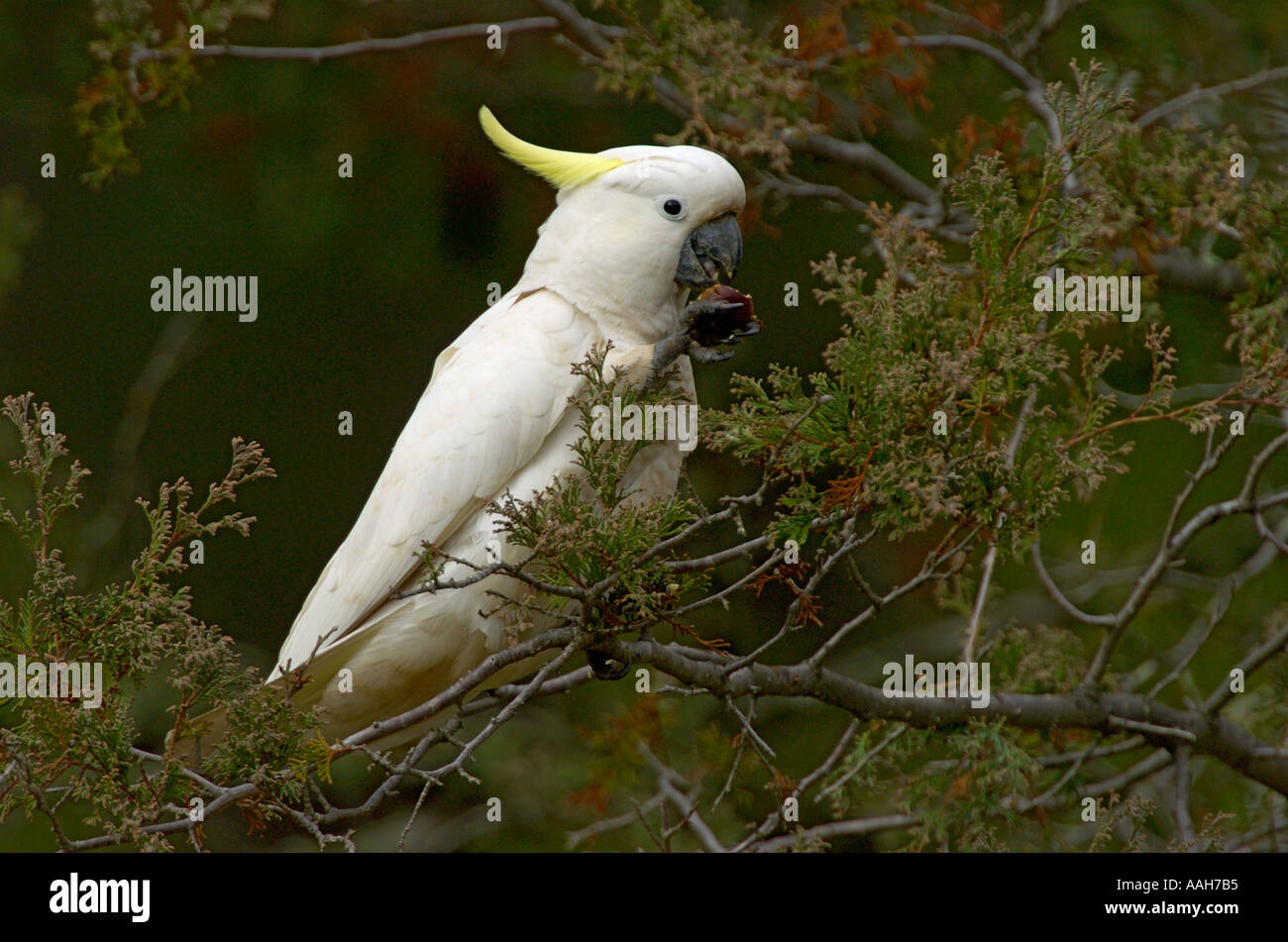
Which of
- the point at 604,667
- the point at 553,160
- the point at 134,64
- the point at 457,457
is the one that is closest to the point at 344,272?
the point at 134,64

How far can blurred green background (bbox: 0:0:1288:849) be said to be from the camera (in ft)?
11.2

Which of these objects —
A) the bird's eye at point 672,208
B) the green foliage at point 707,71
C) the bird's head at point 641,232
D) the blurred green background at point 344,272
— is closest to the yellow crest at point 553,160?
the bird's head at point 641,232

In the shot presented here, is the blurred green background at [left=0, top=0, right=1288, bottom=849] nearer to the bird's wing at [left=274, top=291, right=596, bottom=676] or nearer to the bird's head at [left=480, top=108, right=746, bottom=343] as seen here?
the bird's head at [left=480, top=108, right=746, bottom=343]

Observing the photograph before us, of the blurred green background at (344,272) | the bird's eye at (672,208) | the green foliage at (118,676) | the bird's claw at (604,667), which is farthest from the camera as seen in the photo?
the blurred green background at (344,272)

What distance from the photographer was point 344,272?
3566 millimetres

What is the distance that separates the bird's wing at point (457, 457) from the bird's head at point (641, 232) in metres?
0.09

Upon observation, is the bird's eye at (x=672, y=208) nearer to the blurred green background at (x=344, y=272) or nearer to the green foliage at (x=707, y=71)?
the green foliage at (x=707, y=71)

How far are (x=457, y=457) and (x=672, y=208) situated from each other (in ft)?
2.25

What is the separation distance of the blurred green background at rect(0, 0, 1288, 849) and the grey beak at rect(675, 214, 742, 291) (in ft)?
Answer: 2.46

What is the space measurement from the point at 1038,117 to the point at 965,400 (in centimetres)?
176

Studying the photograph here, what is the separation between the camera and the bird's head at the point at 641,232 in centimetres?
255

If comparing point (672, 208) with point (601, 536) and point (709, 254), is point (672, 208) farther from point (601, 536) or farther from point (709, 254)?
point (601, 536)

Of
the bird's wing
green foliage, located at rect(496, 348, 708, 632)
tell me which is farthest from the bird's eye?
green foliage, located at rect(496, 348, 708, 632)

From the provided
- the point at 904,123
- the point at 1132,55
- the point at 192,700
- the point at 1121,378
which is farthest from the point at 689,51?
the point at 192,700
